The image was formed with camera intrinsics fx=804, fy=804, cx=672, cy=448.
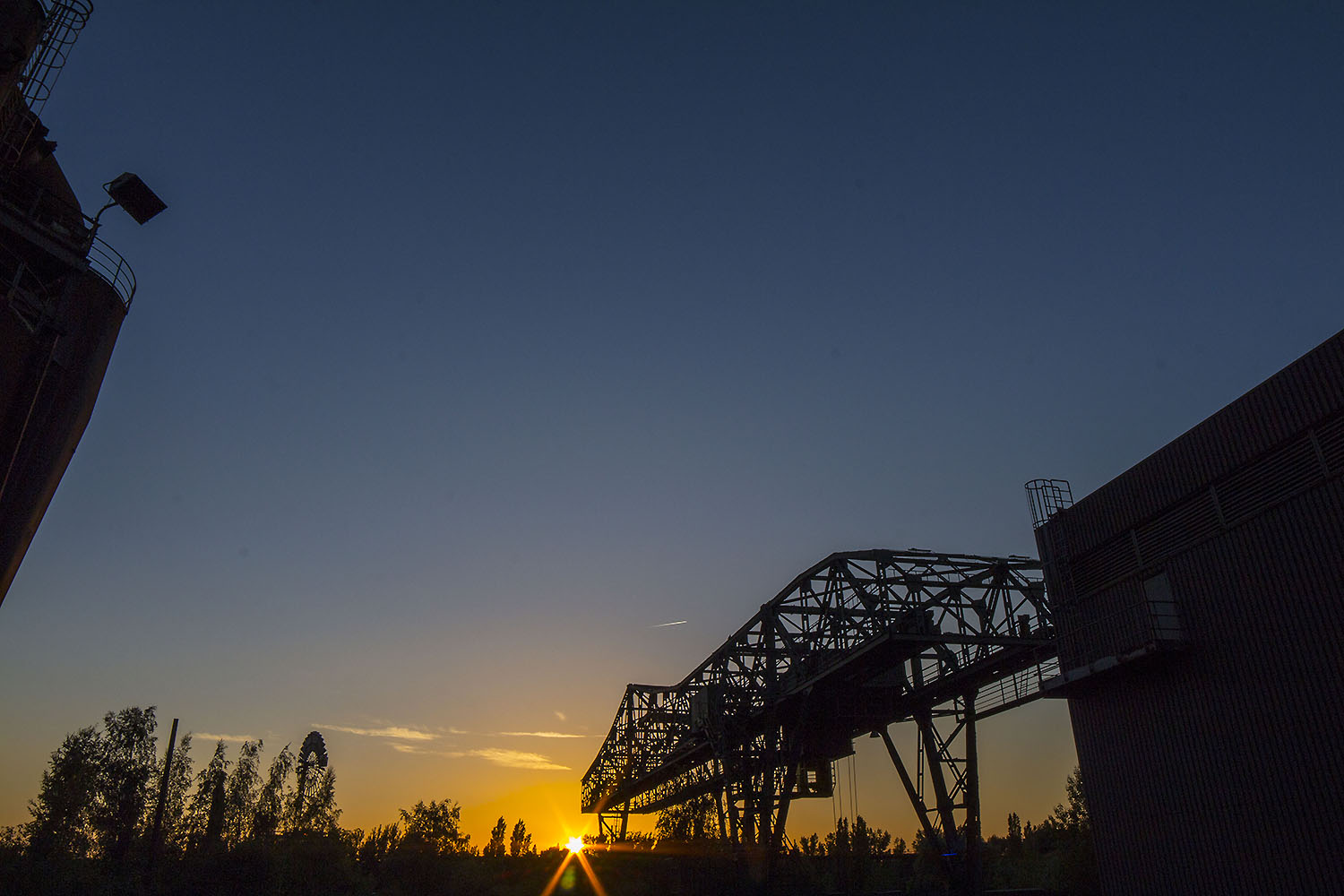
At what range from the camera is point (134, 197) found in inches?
850

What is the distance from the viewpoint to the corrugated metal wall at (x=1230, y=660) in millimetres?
14586

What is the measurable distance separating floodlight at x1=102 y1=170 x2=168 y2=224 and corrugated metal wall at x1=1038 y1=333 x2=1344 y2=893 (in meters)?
26.5

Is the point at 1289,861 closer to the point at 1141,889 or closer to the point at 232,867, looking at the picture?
the point at 1141,889

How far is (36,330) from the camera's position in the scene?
1877 centimetres

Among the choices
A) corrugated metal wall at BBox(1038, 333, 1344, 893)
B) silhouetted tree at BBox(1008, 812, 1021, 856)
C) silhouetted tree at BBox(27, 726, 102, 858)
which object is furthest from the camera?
silhouetted tree at BBox(1008, 812, 1021, 856)

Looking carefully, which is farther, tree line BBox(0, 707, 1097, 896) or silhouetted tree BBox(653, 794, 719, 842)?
silhouetted tree BBox(653, 794, 719, 842)

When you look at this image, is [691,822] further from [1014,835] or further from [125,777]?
[1014,835]

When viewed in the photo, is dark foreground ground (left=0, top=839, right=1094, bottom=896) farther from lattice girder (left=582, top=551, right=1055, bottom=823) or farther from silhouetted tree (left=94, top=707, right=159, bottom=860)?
silhouetted tree (left=94, top=707, right=159, bottom=860)

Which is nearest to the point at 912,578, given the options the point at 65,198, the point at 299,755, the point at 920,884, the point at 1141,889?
the point at 1141,889

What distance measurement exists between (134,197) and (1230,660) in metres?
28.5

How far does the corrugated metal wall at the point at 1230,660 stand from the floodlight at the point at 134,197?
26.5 metres

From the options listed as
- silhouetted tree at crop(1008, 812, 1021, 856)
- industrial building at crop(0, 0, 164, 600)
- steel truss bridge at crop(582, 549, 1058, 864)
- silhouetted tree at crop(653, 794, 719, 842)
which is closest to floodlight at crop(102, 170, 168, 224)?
industrial building at crop(0, 0, 164, 600)

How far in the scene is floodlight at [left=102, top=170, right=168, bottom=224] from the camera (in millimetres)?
21406

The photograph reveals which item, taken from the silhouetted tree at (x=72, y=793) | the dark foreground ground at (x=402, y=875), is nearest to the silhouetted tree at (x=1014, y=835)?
the dark foreground ground at (x=402, y=875)
